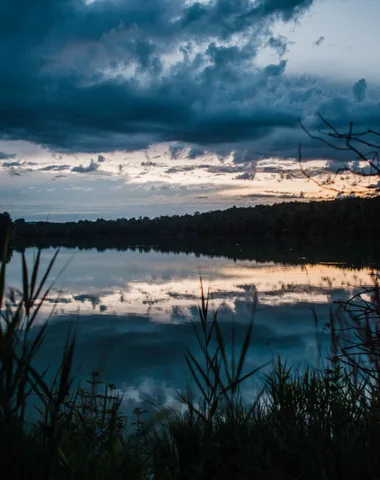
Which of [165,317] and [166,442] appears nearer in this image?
[166,442]

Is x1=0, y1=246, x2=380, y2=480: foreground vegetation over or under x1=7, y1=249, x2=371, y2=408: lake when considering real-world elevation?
over

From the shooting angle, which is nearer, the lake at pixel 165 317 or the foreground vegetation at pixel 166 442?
the foreground vegetation at pixel 166 442

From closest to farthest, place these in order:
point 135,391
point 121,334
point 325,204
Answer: point 135,391, point 121,334, point 325,204

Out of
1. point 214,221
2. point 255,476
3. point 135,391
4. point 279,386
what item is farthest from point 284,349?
point 214,221

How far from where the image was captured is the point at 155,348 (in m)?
10.9

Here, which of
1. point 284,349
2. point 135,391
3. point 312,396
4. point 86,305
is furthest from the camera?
point 86,305

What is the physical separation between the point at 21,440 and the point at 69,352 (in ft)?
1.36

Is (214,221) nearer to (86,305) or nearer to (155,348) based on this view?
(86,305)

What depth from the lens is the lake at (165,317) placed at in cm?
870

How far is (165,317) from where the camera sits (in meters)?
14.7

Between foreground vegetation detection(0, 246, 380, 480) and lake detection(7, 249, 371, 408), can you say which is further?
lake detection(7, 249, 371, 408)

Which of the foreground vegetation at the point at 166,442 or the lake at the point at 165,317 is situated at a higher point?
the foreground vegetation at the point at 166,442

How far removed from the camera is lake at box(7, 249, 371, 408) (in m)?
8.70

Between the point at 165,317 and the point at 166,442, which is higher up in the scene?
the point at 166,442
